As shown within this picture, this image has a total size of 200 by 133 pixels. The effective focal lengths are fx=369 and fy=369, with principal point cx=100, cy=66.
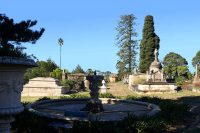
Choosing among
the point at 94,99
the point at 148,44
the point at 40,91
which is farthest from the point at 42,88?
the point at 148,44

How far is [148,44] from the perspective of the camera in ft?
191

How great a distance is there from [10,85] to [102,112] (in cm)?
941

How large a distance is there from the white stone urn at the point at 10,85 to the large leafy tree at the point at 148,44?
2035 inches

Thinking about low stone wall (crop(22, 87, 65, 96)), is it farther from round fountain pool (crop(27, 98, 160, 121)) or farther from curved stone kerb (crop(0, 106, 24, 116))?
curved stone kerb (crop(0, 106, 24, 116))

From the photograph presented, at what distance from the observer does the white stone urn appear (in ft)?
20.1

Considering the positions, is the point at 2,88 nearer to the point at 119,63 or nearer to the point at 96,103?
the point at 96,103

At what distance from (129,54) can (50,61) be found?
1797 centimetres

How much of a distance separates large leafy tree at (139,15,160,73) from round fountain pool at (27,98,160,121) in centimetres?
3869

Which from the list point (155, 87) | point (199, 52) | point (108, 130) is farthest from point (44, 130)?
point (199, 52)

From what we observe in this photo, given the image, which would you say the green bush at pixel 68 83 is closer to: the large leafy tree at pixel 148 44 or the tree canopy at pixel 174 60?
the large leafy tree at pixel 148 44

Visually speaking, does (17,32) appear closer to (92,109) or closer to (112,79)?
(92,109)

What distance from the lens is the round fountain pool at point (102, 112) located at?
44.1 feet

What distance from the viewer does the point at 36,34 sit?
10289 millimetres

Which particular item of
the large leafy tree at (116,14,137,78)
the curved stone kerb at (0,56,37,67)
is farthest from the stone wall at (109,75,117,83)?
the curved stone kerb at (0,56,37,67)
